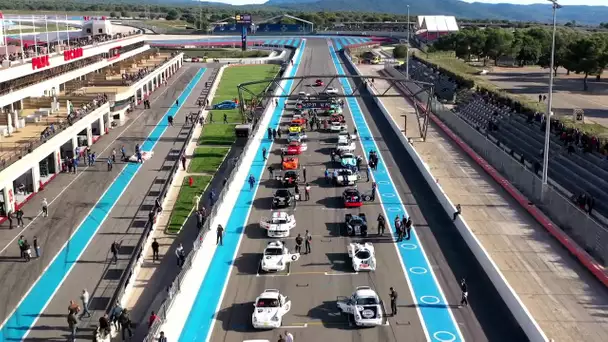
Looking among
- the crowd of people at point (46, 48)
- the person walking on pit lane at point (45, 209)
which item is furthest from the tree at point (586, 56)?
the person walking on pit lane at point (45, 209)

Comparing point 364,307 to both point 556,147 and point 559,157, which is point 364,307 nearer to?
point 559,157

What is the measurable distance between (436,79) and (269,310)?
237 ft

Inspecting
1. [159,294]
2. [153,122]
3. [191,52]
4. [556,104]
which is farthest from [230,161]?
[191,52]

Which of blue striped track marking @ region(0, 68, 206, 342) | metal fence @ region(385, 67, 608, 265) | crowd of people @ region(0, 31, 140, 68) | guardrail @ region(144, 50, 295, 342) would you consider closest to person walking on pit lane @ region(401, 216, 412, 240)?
metal fence @ region(385, 67, 608, 265)

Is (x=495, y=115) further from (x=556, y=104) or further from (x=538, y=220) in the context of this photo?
(x=538, y=220)

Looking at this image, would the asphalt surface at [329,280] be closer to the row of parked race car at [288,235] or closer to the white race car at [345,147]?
the row of parked race car at [288,235]

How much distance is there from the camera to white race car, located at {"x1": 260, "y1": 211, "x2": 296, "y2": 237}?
3391cm

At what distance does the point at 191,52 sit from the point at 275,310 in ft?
410

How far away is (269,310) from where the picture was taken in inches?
953

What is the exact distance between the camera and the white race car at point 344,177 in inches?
1711

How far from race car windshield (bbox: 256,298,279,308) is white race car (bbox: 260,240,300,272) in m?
4.71

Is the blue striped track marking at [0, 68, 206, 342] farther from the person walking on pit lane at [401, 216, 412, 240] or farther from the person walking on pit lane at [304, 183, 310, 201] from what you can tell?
the person walking on pit lane at [401, 216, 412, 240]

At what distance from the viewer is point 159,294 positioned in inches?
1112

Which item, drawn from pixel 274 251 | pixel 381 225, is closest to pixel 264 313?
pixel 274 251
